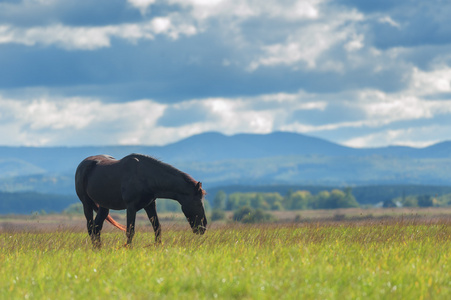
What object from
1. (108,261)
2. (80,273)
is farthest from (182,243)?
(80,273)

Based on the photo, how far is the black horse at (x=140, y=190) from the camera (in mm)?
15391

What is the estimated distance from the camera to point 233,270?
10.4 m

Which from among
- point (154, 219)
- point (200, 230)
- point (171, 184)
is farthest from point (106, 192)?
point (200, 230)

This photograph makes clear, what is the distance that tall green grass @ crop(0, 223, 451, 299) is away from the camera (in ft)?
29.5

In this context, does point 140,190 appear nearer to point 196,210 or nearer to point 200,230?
point 196,210

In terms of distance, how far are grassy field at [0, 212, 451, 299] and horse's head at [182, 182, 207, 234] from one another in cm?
39

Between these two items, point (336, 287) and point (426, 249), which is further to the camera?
point (426, 249)

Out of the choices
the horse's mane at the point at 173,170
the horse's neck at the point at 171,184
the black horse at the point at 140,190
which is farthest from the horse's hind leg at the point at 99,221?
the horse's neck at the point at 171,184

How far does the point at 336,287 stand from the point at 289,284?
727mm

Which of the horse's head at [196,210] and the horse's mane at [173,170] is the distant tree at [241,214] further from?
the horse's mane at [173,170]

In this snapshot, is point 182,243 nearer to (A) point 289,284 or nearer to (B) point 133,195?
(B) point 133,195

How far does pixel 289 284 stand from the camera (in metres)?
9.30

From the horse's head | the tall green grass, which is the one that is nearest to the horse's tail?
the tall green grass

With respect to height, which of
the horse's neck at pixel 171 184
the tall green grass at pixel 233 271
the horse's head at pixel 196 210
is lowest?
the tall green grass at pixel 233 271
